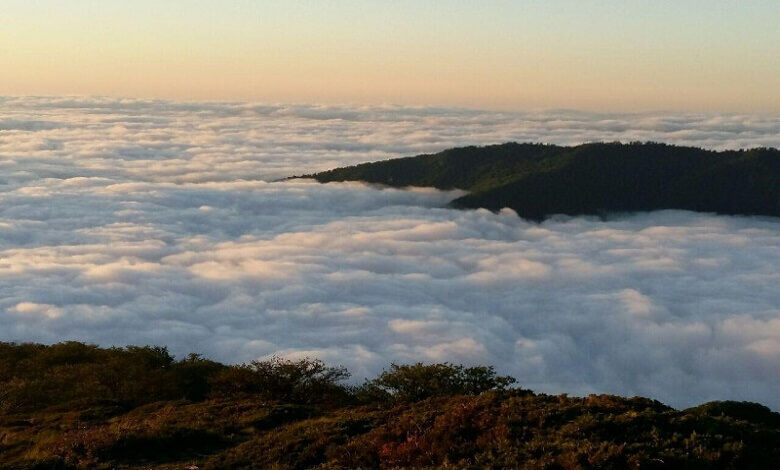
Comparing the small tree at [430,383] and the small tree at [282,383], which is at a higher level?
the small tree at [430,383]

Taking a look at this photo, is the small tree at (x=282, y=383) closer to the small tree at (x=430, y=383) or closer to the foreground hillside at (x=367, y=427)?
the foreground hillside at (x=367, y=427)

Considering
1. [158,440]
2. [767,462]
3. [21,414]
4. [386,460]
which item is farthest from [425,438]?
[21,414]

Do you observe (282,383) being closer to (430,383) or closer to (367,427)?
(430,383)

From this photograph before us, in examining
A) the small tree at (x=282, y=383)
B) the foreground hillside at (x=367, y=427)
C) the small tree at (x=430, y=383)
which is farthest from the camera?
the small tree at (x=282, y=383)

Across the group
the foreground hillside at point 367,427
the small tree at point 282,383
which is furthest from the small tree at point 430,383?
the small tree at point 282,383

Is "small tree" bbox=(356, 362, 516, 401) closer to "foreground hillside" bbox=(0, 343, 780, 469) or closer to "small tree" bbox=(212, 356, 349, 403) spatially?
"foreground hillside" bbox=(0, 343, 780, 469)

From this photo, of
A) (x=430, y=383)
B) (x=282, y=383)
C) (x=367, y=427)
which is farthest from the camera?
(x=282, y=383)

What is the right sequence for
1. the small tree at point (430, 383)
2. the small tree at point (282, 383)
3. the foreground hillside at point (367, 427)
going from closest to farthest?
the foreground hillside at point (367, 427)
the small tree at point (430, 383)
the small tree at point (282, 383)

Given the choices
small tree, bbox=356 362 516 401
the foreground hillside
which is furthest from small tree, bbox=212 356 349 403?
small tree, bbox=356 362 516 401

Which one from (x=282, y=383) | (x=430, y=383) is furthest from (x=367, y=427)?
(x=282, y=383)
